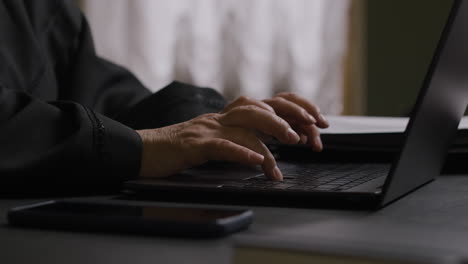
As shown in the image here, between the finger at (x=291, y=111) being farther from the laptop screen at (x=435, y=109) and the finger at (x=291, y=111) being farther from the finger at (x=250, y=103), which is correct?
the laptop screen at (x=435, y=109)

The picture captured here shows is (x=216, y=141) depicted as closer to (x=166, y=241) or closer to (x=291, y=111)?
(x=291, y=111)

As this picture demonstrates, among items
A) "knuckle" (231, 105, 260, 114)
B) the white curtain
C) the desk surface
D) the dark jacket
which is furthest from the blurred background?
the desk surface

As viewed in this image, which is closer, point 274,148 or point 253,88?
point 274,148

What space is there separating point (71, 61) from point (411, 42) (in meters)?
1.76

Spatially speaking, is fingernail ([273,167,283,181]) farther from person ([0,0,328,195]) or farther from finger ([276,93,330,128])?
finger ([276,93,330,128])

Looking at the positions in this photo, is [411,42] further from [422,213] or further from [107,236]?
[107,236]

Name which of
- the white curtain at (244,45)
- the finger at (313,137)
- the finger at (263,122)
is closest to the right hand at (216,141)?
the finger at (263,122)

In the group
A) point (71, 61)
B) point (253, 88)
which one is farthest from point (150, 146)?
point (253, 88)

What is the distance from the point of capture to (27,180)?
0.62m

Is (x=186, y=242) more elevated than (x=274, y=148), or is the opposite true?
(x=186, y=242)

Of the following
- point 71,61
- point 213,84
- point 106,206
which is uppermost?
point 106,206

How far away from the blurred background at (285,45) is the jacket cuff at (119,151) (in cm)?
178

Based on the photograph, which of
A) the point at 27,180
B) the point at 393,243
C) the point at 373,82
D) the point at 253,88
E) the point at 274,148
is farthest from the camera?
the point at 373,82

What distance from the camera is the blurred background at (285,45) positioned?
7.91 ft
